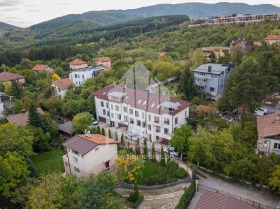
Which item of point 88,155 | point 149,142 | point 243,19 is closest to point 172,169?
point 149,142

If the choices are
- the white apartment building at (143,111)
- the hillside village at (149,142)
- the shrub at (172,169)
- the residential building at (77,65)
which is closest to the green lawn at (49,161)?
the hillside village at (149,142)

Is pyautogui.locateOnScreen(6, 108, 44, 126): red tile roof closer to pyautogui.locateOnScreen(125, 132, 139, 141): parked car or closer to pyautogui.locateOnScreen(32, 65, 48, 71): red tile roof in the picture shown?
pyautogui.locateOnScreen(125, 132, 139, 141): parked car

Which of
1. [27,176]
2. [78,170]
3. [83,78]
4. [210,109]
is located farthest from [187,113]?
[83,78]

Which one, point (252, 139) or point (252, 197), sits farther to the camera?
point (252, 139)

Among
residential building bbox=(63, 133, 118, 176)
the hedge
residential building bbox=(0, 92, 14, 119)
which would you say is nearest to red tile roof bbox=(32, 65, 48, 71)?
residential building bbox=(0, 92, 14, 119)

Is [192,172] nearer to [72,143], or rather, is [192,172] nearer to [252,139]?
[252,139]

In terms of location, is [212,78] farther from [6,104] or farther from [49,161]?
[6,104]
